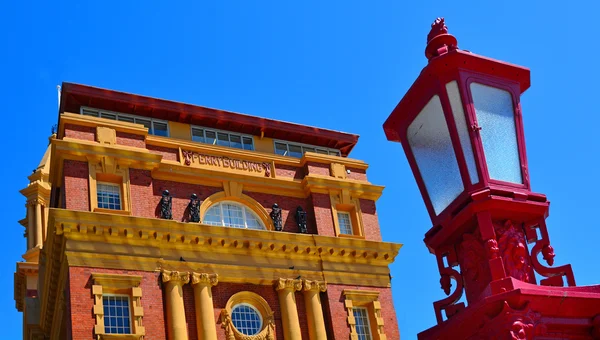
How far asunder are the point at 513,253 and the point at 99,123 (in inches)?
1155

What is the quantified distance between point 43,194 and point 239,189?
18.6 meters

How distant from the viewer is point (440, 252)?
516 cm

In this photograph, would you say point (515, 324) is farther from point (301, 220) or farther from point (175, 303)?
point (301, 220)

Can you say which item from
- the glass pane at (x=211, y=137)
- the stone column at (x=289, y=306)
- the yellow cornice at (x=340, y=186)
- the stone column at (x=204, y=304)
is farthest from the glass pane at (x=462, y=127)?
the glass pane at (x=211, y=137)

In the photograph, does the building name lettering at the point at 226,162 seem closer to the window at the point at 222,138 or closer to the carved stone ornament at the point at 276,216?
the window at the point at 222,138

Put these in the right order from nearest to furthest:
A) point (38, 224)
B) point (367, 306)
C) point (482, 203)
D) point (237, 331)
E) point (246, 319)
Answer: point (482, 203) → point (237, 331) → point (246, 319) → point (367, 306) → point (38, 224)

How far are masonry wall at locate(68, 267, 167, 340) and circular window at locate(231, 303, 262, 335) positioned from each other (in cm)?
313

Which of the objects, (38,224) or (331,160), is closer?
(331,160)

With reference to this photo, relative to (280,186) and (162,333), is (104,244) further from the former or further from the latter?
(280,186)

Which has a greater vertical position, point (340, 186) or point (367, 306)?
point (340, 186)

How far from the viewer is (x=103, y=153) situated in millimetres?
31453

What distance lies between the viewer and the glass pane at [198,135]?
35.7 meters

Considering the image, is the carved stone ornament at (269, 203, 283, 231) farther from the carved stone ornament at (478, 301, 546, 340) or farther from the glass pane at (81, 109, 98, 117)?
the carved stone ornament at (478, 301, 546, 340)

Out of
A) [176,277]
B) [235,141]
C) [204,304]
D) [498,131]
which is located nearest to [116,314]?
[176,277]
